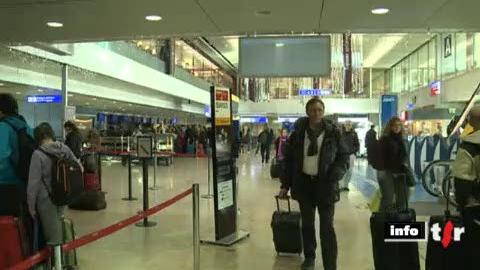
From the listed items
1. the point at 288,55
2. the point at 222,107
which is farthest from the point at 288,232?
the point at 288,55

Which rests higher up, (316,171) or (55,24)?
(55,24)

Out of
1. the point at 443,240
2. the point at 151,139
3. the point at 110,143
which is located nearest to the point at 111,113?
the point at 110,143

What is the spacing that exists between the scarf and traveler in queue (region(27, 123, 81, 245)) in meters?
2.27

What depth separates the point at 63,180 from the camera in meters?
5.01

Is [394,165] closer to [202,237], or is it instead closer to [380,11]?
[380,11]

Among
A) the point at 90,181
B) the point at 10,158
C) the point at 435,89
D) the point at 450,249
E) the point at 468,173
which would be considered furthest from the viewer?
the point at 435,89

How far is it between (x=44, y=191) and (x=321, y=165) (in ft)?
8.33

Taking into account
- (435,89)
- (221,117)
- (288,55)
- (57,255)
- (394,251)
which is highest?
(435,89)

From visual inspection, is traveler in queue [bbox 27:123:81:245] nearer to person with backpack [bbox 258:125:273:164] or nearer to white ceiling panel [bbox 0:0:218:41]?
white ceiling panel [bbox 0:0:218:41]

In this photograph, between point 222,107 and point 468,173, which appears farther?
point 222,107

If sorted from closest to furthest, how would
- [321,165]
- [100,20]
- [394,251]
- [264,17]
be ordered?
1. [394,251]
2. [321,165]
3. [264,17]
4. [100,20]

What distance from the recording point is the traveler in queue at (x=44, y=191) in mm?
4973

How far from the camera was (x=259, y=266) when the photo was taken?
581cm

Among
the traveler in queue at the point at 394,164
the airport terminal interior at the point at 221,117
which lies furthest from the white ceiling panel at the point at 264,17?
the traveler in queue at the point at 394,164
